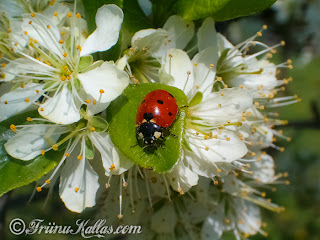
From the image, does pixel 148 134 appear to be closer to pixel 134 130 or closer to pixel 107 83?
pixel 134 130

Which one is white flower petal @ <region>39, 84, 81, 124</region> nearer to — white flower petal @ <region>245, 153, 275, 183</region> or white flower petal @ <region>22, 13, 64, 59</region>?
white flower petal @ <region>22, 13, 64, 59</region>

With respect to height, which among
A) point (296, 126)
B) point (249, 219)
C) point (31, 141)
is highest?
point (31, 141)

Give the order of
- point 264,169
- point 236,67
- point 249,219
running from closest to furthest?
point 236,67 → point 264,169 → point 249,219

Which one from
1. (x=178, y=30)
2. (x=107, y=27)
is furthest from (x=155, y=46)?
(x=107, y=27)

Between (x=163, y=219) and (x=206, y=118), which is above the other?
(x=206, y=118)

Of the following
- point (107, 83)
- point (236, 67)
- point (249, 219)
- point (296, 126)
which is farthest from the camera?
point (296, 126)

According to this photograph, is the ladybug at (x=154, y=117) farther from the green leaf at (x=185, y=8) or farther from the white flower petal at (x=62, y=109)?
the green leaf at (x=185, y=8)

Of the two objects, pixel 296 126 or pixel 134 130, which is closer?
pixel 134 130

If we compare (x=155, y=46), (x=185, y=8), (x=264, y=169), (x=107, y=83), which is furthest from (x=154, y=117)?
(x=264, y=169)
